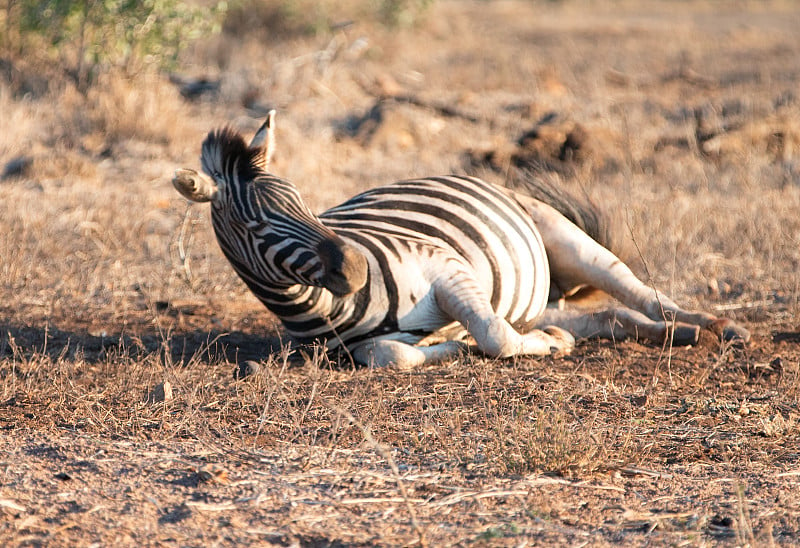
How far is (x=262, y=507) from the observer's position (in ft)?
10.4

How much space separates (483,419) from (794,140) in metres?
7.00

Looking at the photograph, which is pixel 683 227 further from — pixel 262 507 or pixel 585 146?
pixel 262 507

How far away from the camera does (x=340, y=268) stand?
433cm

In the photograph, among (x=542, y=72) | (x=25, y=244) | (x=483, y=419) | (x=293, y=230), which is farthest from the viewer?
(x=542, y=72)

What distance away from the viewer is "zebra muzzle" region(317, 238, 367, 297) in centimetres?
434

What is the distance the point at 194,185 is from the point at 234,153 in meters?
0.29

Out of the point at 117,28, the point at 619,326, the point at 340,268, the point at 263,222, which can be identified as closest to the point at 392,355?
the point at 340,268

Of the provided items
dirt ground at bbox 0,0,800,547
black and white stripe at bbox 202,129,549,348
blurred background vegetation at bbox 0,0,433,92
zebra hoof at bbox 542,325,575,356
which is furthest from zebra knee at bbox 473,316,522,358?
blurred background vegetation at bbox 0,0,433,92

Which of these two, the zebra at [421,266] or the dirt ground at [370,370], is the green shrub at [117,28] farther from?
the zebra at [421,266]

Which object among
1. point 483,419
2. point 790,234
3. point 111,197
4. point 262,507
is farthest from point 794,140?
point 262,507

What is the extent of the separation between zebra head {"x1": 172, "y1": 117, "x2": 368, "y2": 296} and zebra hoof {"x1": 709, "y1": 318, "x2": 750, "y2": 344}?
2.00 m

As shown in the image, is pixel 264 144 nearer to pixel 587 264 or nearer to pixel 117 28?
pixel 587 264

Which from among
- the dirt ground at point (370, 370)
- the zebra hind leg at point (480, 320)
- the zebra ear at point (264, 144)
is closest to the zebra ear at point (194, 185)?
the zebra ear at point (264, 144)

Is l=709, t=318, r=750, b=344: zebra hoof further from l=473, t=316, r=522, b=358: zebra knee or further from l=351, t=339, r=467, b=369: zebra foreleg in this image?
l=351, t=339, r=467, b=369: zebra foreleg
